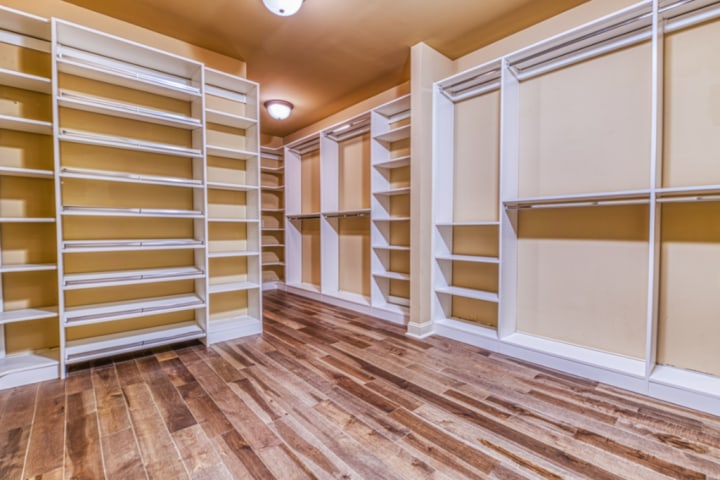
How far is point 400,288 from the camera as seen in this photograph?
158 inches

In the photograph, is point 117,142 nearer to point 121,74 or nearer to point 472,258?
point 121,74

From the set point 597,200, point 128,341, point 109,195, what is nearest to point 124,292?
point 128,341

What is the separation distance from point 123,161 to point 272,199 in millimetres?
3358

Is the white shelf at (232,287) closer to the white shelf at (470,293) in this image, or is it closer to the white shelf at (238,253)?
the white shelf at (238,253)

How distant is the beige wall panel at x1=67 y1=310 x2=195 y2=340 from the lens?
267 centimetres

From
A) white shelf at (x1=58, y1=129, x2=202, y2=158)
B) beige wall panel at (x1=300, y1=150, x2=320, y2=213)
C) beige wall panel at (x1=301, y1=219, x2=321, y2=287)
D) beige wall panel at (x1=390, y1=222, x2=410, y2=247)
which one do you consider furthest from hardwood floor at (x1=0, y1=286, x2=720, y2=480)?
beige wall panel at (x1=300, y1=150, x2=320, y2=213)

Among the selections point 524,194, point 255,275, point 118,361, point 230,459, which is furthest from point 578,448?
point 118,361

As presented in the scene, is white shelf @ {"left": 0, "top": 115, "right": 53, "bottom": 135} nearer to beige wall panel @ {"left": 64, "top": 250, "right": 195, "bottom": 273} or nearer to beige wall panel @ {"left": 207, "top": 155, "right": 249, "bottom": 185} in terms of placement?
beige wall panel @ {"left": 64, "top": 250, "right": 195, "bottom": 273}

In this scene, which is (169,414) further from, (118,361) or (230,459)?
(118,361)

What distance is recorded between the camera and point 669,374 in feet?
6.84

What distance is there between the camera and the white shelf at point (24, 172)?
2121 mm

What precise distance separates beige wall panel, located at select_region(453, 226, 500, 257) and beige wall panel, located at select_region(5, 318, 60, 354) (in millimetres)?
3577

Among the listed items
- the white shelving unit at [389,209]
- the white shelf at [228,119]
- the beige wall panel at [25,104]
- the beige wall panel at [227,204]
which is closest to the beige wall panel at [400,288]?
the white shelving unit at [389,209]

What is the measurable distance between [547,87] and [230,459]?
3378mm
